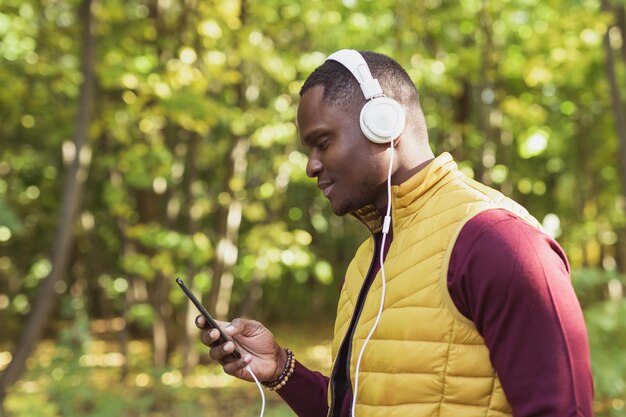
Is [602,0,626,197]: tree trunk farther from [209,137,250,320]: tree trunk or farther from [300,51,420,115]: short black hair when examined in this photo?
[300,51,420,115]: short black hair

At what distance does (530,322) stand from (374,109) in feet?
1.83

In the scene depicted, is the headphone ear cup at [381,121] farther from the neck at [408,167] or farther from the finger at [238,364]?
the finger at [238,364]

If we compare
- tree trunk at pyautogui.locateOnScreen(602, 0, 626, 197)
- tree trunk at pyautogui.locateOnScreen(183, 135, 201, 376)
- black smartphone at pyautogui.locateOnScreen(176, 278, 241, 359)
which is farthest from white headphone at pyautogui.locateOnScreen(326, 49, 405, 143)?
tree trunk at pyautogui.locateOnScreen(183, 135, 201, 376)

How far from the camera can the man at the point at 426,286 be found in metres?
1.14

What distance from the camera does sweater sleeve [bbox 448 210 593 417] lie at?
1.12 metres

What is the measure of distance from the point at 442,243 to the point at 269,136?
6.84m

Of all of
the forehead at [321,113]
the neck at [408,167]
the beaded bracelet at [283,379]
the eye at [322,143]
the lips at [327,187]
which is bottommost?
the beaded bracelet at [283,379]

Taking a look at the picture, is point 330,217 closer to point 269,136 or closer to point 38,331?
point 269,136

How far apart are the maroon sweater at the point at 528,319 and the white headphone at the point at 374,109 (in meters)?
0.34

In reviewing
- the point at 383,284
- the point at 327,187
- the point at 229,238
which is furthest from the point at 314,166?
the point at 229,238

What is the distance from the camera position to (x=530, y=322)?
1.13 meters

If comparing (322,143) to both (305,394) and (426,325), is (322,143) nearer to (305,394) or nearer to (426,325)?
(426,325)

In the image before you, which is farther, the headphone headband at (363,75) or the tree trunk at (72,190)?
the tree trunk at (72,190)

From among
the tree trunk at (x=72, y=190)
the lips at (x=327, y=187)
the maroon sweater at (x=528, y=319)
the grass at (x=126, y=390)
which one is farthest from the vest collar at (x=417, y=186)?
the tree trunk at (x=72, y=190)
